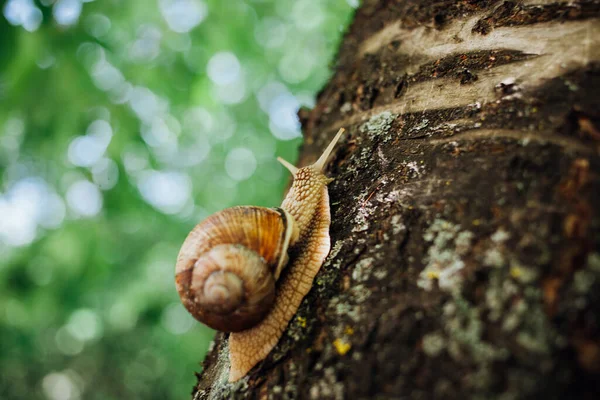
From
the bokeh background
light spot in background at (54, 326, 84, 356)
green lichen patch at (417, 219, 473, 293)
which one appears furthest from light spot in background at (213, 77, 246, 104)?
light spot in background at (54, 326, 84, 356)

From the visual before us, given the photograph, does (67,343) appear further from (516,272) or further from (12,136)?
(516,272)

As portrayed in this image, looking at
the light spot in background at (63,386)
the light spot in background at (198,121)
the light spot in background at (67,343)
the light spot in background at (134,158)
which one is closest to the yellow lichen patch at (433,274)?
the light spot in background at (134,158)

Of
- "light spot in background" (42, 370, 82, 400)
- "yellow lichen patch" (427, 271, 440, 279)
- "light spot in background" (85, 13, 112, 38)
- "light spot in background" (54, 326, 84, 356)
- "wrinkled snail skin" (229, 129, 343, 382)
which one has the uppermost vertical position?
"light spot in background" (85, 13, 112, 38)

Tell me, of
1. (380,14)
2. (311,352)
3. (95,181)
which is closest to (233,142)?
(95,181)

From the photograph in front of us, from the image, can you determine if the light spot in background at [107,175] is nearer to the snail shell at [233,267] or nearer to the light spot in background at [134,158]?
the light spot in background at [134,158]

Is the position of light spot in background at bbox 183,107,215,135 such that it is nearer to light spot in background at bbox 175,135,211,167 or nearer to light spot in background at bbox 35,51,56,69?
light spot in background at bbox 175,135,211,167

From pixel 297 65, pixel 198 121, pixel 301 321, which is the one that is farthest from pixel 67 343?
pixel 301 321
